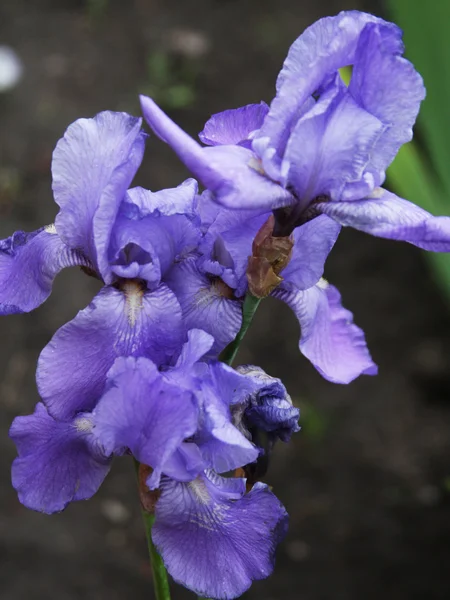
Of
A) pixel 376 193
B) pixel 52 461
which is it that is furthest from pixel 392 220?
pixel 52 461

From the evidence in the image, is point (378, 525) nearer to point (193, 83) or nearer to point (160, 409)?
point (160, 409)

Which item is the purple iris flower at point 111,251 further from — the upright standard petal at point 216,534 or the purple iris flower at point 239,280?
the upright standard petal at point 216,534

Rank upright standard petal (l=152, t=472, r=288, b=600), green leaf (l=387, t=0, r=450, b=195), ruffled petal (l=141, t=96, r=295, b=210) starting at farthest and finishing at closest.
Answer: green leaf (l=387, t=0, r=450, b=195) < upright standard petal (l=152, t=472, r=288, b=600) < ruffled petal (l=141, t=96, r=295, b=210)

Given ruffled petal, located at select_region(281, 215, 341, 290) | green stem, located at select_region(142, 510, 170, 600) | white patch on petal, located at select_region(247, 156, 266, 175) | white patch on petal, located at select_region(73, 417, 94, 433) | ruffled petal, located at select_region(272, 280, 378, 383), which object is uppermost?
white patch on petal, located at select_region(247, 156, 266, 175)

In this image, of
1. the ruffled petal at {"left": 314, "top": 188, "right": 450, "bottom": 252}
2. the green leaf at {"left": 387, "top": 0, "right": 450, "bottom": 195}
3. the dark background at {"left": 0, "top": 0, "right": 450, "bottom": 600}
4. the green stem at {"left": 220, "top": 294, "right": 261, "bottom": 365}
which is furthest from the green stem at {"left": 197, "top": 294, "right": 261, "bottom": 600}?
the dark background at {"left": 0, "top": 0, "right": 450, "bottom": 600}

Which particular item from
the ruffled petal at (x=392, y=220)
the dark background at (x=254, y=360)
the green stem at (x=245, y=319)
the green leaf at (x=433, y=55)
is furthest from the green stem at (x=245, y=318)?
the dark background at (x=254, y=360)

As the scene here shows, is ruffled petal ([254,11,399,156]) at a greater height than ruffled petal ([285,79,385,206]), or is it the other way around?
ruffled petal ([254,11,399,156])

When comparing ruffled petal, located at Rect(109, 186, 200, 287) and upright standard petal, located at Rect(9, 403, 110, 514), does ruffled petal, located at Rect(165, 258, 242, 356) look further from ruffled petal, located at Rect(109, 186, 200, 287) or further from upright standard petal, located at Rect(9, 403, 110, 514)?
upright standard petal, located at Rect(9, 403, 110, 514)

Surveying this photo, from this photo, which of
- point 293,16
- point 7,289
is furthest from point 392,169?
point 293,16
